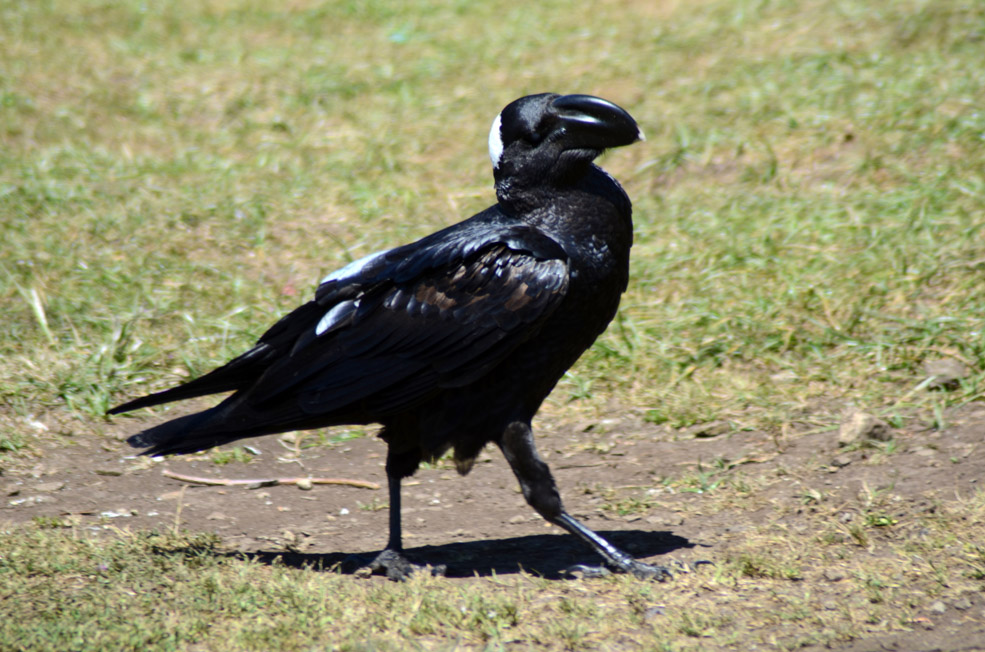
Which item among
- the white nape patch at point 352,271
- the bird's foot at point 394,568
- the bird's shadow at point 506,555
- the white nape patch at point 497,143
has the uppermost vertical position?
the white nape patch at point 497,143

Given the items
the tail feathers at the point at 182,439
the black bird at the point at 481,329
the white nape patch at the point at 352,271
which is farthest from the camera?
the white nape patch at the point at 352,271

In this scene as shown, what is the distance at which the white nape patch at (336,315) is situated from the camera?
3490mm

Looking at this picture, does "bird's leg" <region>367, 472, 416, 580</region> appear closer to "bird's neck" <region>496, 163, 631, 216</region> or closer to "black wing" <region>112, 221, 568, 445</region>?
"black wing" <region>112, 221, 568, 445</region>

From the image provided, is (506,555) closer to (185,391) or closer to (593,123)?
(185,391)

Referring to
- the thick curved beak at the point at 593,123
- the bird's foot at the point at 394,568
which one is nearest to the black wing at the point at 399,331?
the thick curved beak at the point at 593,123

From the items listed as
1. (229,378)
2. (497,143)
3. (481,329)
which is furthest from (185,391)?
(497,143)

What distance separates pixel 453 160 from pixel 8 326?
296 cm

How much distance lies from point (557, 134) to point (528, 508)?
144 centimetres

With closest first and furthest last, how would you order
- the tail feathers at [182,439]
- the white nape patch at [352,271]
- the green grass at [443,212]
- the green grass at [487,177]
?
the green grass at [443,212]
the tail feathers at [182,439]
the white nape patch at [352,271]
the green grass at [487,177]

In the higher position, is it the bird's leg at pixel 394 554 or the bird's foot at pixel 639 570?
the bird's leg at pixel 394 554

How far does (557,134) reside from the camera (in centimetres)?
341

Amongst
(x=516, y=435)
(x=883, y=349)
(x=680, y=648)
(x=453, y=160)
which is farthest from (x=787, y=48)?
(x=680, y=648)

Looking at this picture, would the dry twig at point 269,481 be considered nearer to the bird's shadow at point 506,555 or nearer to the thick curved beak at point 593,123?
the bird's shadow at point 506,555

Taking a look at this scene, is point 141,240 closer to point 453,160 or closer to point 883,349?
point 453,160
